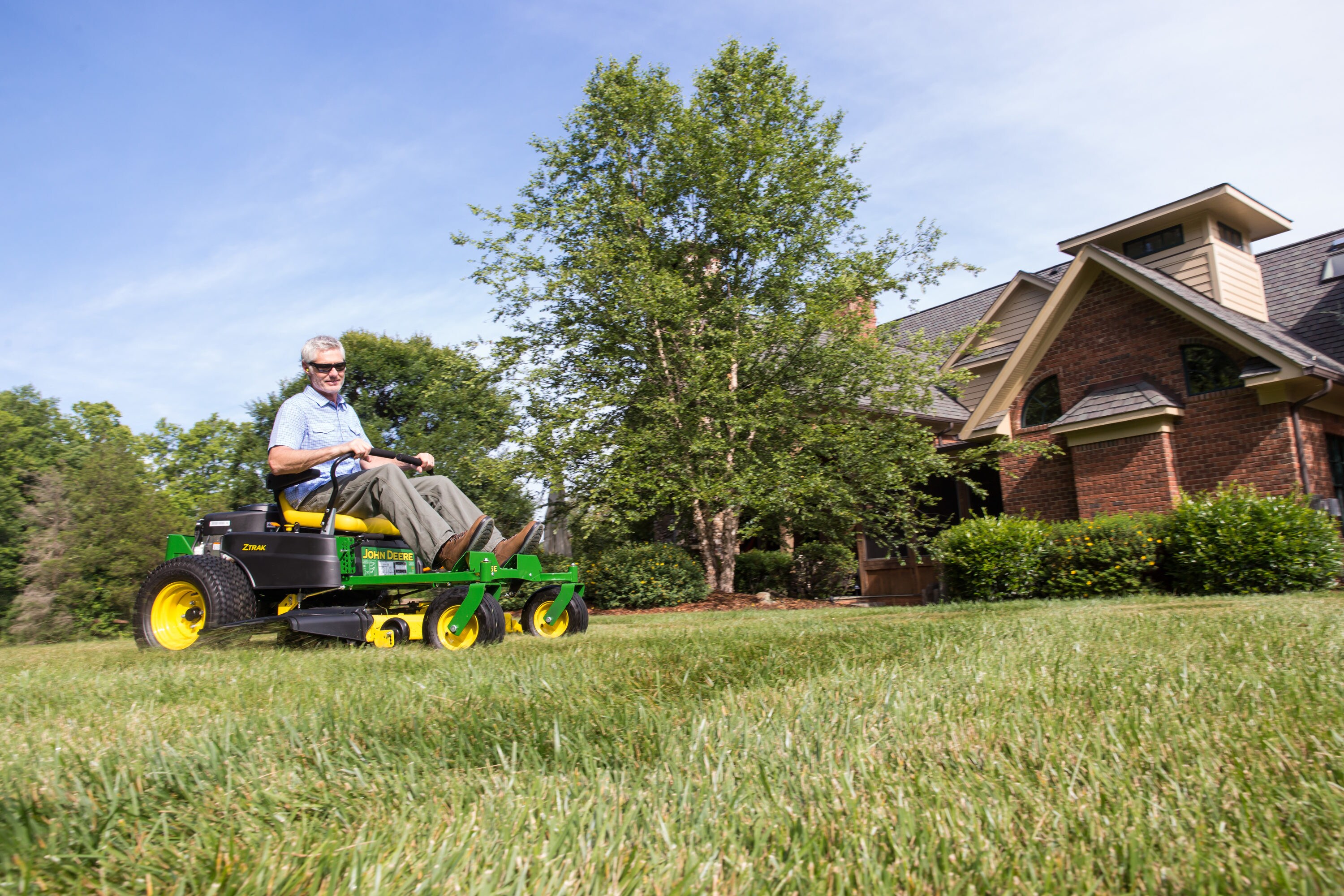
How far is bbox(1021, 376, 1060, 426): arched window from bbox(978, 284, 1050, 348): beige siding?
239cm

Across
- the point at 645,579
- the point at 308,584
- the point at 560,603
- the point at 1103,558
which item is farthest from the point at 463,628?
the point at 1103,558

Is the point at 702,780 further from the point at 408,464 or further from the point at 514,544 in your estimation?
the point at 408,464

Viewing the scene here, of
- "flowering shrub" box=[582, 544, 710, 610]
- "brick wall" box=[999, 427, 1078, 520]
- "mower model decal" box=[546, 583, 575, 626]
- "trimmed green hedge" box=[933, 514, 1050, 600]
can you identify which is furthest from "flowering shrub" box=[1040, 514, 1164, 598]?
"mower model decal" box=[546, 583, 575, 626]

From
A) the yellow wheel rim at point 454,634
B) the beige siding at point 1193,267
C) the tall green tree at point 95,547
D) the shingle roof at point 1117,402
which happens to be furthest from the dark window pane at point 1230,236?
the tall green tree at point 95,547

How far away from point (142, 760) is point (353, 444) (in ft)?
10.7

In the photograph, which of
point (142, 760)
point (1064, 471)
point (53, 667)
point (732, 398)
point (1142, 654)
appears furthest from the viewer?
point (1064, 471)

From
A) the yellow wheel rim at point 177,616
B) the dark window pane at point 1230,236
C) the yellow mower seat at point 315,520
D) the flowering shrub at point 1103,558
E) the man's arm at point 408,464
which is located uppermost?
the dark window pane at point 1230,236

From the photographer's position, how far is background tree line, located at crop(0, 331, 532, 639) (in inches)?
545

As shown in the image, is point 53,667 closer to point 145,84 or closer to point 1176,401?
point 145,84

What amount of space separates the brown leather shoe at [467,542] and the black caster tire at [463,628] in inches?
8.4

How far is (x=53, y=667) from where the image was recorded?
4.50 m

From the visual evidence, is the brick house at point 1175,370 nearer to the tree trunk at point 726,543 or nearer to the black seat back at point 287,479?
the tree trunk at point 726,543

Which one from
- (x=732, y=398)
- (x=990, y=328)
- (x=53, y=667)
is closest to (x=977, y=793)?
(x=53, y=667)

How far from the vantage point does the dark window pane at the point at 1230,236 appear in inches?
626
